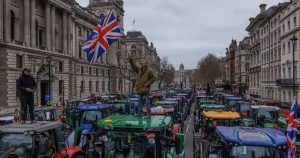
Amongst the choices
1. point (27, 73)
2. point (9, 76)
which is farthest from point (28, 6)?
point (27, 73)

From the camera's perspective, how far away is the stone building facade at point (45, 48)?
119 feet

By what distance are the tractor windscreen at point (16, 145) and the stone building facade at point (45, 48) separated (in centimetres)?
2814

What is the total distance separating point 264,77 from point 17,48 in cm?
4534

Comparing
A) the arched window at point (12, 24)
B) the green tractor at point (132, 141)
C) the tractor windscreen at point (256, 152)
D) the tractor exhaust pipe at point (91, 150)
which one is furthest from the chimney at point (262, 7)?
the tractor exhaust pipe at point (91, 150)

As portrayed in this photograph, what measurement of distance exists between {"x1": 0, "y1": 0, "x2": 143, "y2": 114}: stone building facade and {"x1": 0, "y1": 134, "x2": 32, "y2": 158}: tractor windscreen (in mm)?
28138

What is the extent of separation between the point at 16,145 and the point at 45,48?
4018 centimetres

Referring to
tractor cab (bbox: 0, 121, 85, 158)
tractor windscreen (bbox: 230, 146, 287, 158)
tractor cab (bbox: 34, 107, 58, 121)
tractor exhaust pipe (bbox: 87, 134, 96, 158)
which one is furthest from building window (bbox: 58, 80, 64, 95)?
tractor windscreen (bbox: 230, 146, 287, 158)

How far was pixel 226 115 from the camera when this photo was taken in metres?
12.6

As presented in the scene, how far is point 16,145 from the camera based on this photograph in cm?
675

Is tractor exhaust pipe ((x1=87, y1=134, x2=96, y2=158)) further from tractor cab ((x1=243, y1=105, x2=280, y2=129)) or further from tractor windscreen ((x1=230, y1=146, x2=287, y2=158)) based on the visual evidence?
tractor cab ((x1=243, y1=105, x2=280, y2=129))

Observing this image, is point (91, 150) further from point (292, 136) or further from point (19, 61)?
point (19, 61)

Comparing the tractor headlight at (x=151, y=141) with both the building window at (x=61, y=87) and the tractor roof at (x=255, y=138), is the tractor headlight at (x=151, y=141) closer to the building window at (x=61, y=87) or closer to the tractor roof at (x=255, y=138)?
the tractor roof at (x=255, y=138)

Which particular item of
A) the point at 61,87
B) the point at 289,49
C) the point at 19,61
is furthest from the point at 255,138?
the point at 61,87

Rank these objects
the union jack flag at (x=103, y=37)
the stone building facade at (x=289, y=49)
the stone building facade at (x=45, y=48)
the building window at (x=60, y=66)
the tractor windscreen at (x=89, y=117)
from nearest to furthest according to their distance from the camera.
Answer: the union jack flag at (x=103, y=37), the tractor windscreen at (x=89, y=117), the stone building facade at (x=45, y=48), the stone building facade at (x=289, y=49), the building window at (x=60, y=66)
